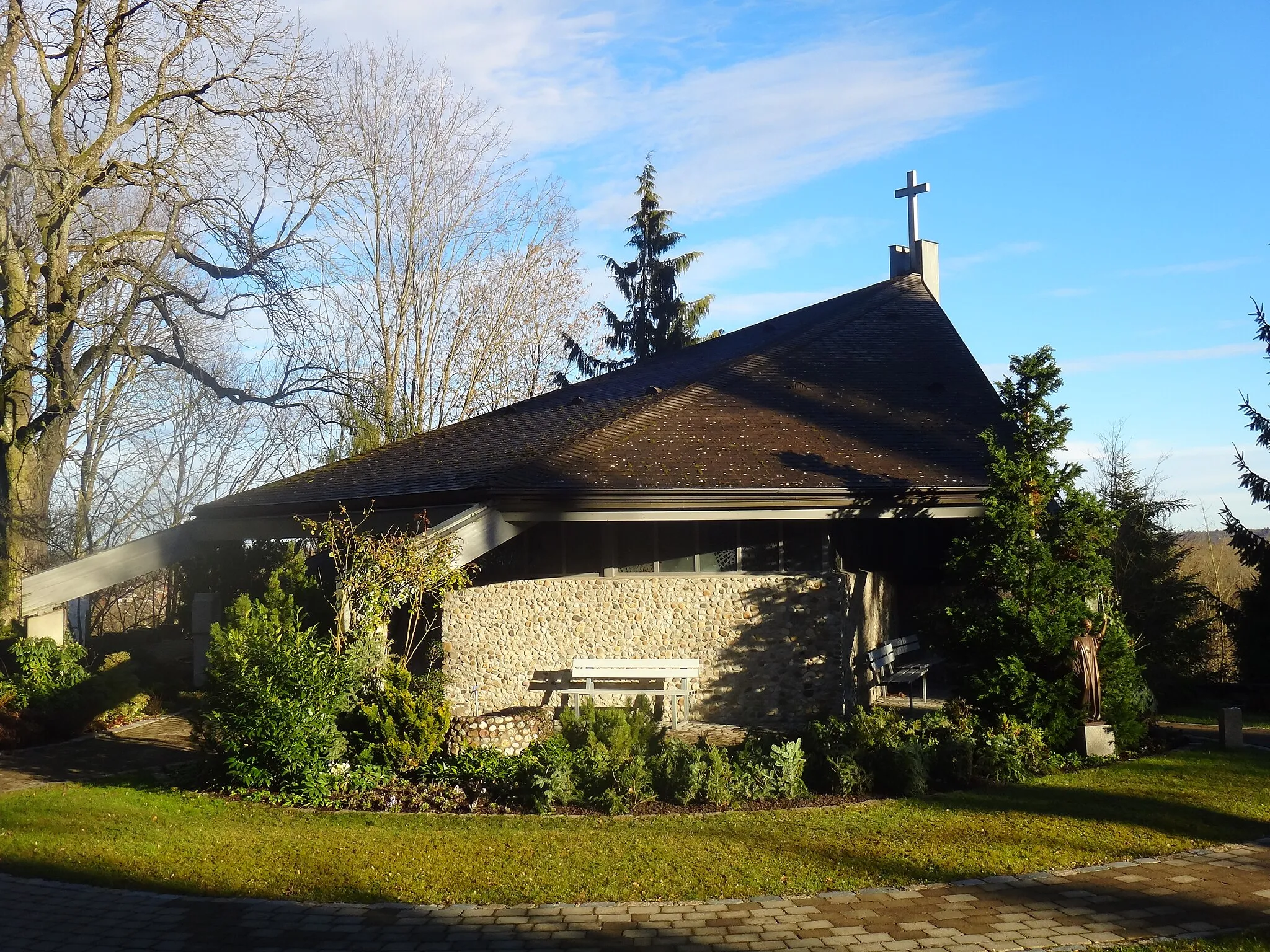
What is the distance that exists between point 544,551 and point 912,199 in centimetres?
A: 1152

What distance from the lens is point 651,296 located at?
3288 centimetres

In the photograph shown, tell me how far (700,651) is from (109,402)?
17.2 metres

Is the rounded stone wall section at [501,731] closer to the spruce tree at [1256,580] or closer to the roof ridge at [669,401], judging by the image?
the roof ridge at [669,401]

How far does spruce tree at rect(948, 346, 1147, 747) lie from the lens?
10.2m

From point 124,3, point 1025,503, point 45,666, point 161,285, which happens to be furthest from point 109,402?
point 1025,503

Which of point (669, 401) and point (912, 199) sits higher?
point (912, 199)

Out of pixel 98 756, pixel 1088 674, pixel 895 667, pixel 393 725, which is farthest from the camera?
pixel 895 667

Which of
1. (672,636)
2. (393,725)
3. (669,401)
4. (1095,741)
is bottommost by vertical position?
(1095,741)

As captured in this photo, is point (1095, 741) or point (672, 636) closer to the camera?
point (1095, 741)

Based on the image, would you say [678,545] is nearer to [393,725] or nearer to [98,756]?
[393,725]

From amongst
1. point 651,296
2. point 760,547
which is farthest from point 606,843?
point 651,296

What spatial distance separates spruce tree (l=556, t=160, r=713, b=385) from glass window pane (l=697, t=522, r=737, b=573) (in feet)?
64.3

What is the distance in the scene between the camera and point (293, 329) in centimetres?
1730

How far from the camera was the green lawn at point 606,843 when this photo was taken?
21.4 feet
